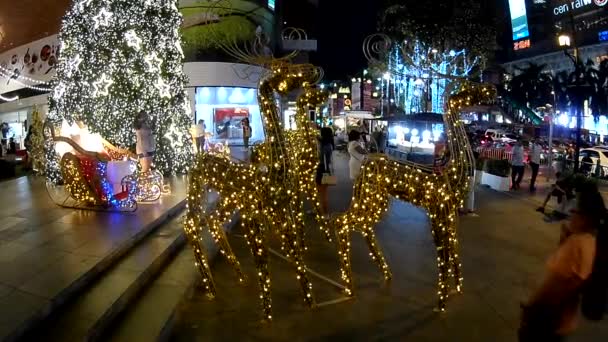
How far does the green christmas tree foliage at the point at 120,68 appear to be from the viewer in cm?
1063

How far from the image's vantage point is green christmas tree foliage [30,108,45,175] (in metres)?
12.0

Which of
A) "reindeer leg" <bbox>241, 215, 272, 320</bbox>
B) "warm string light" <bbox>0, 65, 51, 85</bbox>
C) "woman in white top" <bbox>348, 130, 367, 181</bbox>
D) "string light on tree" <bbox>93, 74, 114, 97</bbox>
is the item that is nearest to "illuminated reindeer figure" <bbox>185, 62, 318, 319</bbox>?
"reindeer leg" <bbox>241, 215, 272, 320</bbox>

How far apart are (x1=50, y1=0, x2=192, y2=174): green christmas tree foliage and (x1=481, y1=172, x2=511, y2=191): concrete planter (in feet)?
28.4

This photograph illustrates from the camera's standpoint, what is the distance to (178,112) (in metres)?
12.0

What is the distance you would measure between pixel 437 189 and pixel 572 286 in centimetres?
192

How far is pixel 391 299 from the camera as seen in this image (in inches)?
205

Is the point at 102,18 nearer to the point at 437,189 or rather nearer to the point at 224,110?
the point at 437,189

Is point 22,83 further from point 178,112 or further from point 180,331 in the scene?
point 180,331

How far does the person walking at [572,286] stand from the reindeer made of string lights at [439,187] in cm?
167

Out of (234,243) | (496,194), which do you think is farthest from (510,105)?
(234,243)

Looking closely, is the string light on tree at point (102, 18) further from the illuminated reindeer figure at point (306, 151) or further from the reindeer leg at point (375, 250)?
the reindeer leg at point (375, 250)

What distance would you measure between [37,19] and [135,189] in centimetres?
1325

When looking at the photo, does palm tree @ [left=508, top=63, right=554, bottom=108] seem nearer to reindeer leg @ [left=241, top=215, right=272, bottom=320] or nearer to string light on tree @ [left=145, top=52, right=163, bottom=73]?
string light on tree @ [left=145, top=52, right=163, bottom=73]

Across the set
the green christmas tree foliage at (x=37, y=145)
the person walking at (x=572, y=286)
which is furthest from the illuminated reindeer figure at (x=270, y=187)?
the green christmas tree foliage at (x=37, y=145)
